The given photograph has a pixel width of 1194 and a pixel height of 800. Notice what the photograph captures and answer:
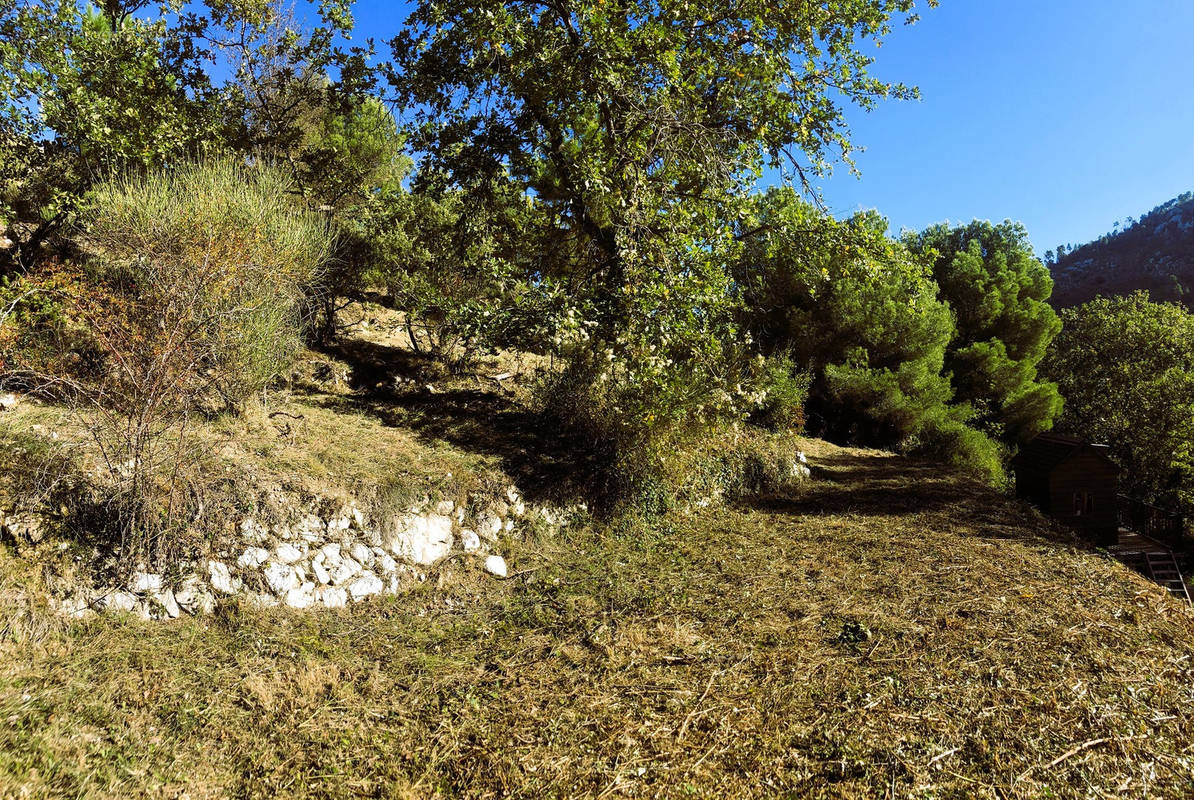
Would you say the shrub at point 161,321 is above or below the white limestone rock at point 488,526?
above

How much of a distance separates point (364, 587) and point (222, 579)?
1.05 metres

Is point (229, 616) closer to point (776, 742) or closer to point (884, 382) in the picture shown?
point (776, 742)

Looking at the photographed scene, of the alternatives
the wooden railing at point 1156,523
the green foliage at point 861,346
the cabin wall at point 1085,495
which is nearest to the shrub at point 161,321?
the green foliage at point 861,346

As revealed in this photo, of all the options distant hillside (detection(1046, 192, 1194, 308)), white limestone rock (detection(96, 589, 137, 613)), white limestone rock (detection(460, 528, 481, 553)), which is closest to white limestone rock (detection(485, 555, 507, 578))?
white limestone rock (detection(460, 528, 481, 553))

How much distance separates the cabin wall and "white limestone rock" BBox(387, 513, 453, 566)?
11.7 metres

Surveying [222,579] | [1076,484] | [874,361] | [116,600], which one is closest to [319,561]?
[222,579]

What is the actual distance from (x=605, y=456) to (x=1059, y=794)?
5098mm

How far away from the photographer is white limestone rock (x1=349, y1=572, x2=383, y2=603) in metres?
4.73

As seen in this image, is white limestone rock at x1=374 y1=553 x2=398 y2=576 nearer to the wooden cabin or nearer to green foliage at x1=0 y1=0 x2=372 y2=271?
green foliage at x1=0 y1=0 x2=372 y2=271

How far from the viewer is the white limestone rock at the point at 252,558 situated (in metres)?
4.32

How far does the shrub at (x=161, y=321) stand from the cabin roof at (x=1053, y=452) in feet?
44.7

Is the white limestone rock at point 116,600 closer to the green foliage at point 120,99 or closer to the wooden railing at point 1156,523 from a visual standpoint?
the green foliage at point 120,99

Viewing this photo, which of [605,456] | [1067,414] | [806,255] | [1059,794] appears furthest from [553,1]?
[1067,414]

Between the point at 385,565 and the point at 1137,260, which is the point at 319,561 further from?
the point at 1137,260
